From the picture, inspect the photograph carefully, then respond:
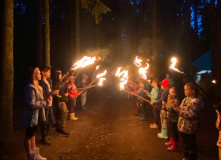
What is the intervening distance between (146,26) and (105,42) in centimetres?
1302

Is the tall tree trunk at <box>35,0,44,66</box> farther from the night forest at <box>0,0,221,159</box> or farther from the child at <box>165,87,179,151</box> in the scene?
the child at <box>165,87,179,151</box>

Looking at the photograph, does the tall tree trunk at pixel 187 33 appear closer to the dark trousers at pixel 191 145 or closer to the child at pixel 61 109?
the child at pixel 61 109

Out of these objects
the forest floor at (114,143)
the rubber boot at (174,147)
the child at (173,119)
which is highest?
the child at (173,119)

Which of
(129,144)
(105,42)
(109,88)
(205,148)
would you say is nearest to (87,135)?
(129,144)

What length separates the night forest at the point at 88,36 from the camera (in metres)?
6.78

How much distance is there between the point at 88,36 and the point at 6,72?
83.2ft

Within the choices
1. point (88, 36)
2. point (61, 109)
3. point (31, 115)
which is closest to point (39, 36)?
point (61, 109)

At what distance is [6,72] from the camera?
6.68 metres

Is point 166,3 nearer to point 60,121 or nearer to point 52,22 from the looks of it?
point 52,22

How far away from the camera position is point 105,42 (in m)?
39.9

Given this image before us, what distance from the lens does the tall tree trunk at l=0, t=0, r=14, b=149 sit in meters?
6.62

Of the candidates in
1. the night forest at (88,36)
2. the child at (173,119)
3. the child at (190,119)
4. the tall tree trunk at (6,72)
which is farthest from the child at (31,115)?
the child at (173,119)

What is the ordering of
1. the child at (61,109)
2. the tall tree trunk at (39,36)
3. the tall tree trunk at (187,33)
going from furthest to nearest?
the tall tree trunk at (187,33), the tall tree trunk at (39,36), the child at (61,109)

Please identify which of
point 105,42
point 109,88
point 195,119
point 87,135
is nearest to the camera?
point 195,119
